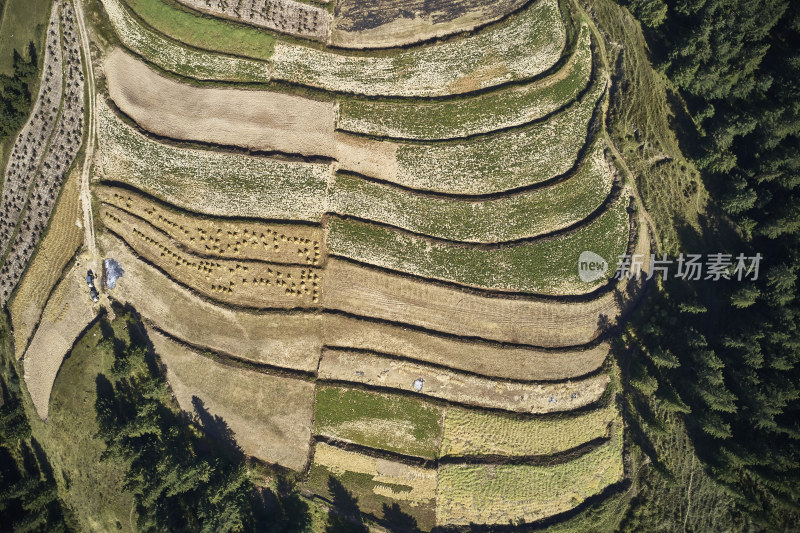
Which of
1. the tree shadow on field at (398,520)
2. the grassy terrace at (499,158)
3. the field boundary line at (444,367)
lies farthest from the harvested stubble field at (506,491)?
the grassy terrace at (499,158)

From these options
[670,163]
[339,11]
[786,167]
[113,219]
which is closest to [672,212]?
[670,163]

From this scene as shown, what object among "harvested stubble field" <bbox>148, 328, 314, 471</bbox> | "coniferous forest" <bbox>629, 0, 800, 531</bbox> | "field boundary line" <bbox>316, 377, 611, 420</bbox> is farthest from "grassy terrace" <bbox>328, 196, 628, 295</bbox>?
"harvested stubble field" <bbox>148, 328, 314, 471</bbox>

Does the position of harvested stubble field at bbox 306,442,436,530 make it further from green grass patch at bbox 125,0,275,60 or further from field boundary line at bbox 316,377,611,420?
green grass patch at bbox 125,0,275,60

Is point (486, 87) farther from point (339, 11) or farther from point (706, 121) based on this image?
point (706, 121)

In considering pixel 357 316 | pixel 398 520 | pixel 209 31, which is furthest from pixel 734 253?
pixel 209 31

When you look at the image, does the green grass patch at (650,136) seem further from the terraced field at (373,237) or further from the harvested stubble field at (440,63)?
the harvested stubble field at (440,63)
